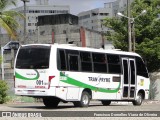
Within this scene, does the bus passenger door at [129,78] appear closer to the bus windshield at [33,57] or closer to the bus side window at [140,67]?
the bus side window at [140,67]

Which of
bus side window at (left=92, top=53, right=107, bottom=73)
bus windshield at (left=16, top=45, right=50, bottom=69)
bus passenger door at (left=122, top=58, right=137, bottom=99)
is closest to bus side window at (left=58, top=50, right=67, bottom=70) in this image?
bus windshield at (left=16, top=45, right=50, bottom=69)

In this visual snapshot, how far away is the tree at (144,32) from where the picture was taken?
39.1 meters

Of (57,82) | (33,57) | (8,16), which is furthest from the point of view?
(8,16)

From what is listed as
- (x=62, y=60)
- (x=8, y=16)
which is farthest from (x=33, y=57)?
(x=8, y=16)

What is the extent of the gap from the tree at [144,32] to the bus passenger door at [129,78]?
13221 mm

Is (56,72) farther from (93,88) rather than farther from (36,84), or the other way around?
(93,88)

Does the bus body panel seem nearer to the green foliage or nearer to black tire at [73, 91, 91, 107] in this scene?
black tire at [73, 91, 91, 107]

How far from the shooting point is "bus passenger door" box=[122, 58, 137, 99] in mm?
24969

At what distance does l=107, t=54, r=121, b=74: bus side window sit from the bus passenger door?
0.43m

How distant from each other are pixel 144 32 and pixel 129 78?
51.1 feet

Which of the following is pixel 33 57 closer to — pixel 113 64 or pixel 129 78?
pixel 113 64

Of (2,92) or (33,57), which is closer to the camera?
(33,57)

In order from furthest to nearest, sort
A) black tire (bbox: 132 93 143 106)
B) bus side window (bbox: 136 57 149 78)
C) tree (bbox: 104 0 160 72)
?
tree (bbox: 104 0 160 72) → black tire (bbox: 132 93 143 106) → bus side window (bbox: 136 57 149 78)

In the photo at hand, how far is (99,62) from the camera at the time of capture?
23203 millimetres
